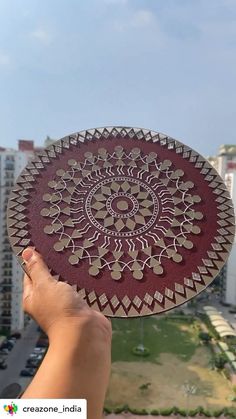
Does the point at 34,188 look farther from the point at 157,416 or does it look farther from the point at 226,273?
the point at 226,273

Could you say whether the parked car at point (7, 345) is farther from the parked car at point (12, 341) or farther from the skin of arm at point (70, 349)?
the skin of arm at point (70, 349)

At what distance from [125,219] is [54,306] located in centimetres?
394

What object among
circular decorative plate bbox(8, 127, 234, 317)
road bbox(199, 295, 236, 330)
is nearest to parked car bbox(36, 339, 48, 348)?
road bbox(199, 295, 236, 330)

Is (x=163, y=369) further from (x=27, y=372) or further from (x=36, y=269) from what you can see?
(x=36, y=269)

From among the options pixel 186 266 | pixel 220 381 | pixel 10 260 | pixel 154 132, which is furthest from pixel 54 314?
pixel 10 260

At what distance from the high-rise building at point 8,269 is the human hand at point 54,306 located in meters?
27.2

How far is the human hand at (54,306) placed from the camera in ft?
16.9

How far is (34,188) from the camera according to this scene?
383 inches

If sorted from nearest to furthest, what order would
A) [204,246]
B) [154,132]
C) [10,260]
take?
1. [204,246]
2. [154,132]
3. [10,260]

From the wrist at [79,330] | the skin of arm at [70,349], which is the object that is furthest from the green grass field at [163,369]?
the wrist at [79,330]

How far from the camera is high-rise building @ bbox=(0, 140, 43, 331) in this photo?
107 feet

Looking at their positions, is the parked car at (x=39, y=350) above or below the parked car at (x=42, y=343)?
below

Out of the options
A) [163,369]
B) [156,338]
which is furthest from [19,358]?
[156,338]

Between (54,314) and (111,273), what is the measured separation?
116 inches
